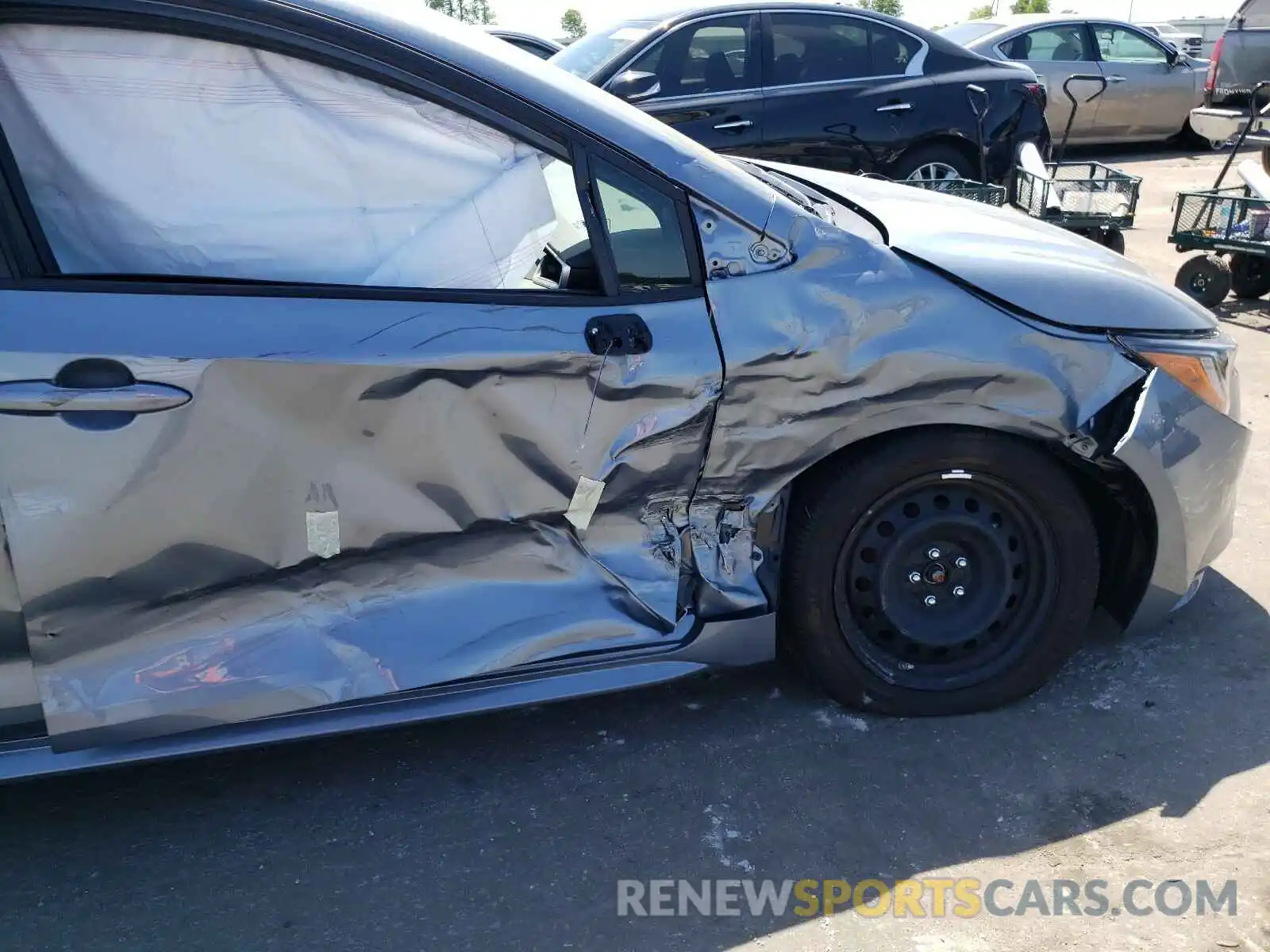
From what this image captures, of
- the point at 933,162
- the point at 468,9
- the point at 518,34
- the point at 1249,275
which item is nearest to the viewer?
the point at 1249,275

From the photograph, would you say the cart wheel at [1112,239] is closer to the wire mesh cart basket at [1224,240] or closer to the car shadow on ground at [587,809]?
the wire mesh cart basket at [1224,240]

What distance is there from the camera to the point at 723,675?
122 inches

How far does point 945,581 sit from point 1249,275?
5.13m

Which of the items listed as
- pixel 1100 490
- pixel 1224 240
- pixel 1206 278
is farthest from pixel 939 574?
pixel 1206 278

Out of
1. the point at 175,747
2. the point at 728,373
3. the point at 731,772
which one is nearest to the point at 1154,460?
the point at 728,373

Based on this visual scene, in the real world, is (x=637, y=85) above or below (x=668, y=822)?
above

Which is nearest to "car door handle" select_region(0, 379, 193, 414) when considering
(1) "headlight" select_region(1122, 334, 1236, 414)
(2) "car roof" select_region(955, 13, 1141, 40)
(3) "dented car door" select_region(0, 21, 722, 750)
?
(3) "dented car door" select_region(0, 21, 722, 750)

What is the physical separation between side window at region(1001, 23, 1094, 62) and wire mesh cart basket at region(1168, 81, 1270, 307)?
538 centimetres

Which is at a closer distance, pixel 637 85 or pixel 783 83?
pixel 637 85

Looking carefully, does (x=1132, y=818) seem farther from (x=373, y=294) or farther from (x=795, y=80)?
(x=795, y=80)

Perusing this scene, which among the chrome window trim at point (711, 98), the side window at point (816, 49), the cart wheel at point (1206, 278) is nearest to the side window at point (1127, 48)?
the side window at point (816, 49)

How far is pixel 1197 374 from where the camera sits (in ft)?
9.11

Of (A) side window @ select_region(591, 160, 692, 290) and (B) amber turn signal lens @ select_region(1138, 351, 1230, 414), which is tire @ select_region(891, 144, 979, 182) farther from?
(A) side window @ select_region(591, 160, 692, 290)
